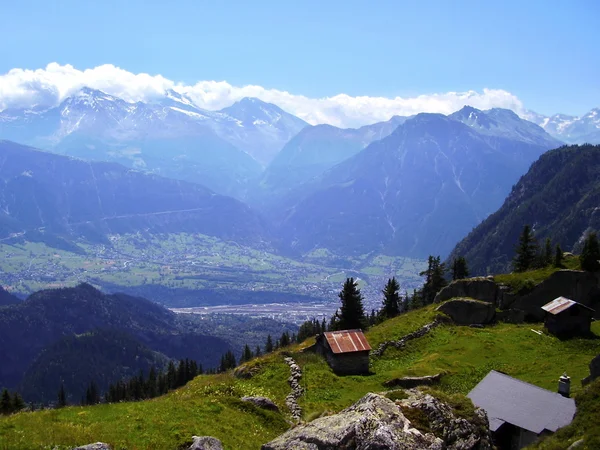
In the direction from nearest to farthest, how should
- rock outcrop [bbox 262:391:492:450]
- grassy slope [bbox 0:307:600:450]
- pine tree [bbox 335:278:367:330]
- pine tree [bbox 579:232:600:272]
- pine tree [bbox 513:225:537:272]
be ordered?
rock outcrop [bbox 262:391:492:450] < grassy slope [bbox 0:307:600:450] < pine tree [bbox 579:232:600:272] < pine tree [bbox 335:278:367:330] < pine tree [bbox 513:225:537:272]


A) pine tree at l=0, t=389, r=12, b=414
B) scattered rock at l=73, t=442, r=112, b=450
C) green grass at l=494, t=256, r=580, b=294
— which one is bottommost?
pine tree at l=0, t=389, r=12, b=414

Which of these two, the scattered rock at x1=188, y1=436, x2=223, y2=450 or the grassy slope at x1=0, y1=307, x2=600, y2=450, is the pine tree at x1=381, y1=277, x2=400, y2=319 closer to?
the grassy slope at x1=0, y1=307, x2=600, y2=450

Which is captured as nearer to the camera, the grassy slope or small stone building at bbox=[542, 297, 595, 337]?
the grassy slope

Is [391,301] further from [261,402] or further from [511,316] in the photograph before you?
[261,402]

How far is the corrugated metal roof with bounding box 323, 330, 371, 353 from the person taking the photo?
49875 millimetres

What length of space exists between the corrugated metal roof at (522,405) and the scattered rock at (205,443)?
15.2 metres

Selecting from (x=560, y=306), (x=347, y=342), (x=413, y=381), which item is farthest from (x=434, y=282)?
(x=413, y=381)

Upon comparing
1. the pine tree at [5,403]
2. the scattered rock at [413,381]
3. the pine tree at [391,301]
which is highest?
the scattered rock at [413,381]

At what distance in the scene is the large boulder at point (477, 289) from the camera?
7331cm

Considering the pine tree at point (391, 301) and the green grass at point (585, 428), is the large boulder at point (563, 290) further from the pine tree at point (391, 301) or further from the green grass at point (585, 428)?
the green grass at point (585, 428)

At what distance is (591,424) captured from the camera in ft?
72.1

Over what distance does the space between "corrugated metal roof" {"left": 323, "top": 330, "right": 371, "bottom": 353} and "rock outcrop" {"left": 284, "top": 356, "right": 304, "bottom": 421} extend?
431cm

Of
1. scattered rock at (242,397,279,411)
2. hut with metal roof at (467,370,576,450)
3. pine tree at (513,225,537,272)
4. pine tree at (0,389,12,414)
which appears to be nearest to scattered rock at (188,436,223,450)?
scattered rock at (242,397,279,411)

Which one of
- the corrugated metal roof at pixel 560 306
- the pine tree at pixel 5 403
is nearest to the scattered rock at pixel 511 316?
the corrugated metal roof at pixel 560 306
